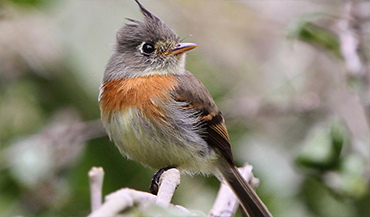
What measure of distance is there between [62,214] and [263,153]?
1.60 metres

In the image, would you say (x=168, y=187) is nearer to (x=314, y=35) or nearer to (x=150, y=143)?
(x=150, y=143)

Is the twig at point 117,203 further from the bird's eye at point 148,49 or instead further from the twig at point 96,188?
the bird's eye at point 148,49

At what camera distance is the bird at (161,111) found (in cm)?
320

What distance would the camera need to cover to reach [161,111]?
3.26 m

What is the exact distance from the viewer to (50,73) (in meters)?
4.55

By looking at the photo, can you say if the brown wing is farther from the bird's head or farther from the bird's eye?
the bird's eye

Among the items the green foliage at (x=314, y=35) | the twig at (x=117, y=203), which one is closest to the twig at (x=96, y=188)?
the twig at (x=117, y=203)

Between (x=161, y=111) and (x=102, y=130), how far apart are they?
103cm

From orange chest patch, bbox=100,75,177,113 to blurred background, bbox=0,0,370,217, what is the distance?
63cm

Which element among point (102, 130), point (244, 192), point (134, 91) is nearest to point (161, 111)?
point (134, 91)

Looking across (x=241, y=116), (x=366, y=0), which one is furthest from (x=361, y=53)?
(x=241, y=116)

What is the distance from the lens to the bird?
10.5ft

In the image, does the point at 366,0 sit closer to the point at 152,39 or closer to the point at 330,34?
the point at 330,34

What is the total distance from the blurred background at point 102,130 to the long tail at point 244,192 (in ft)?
0.95
